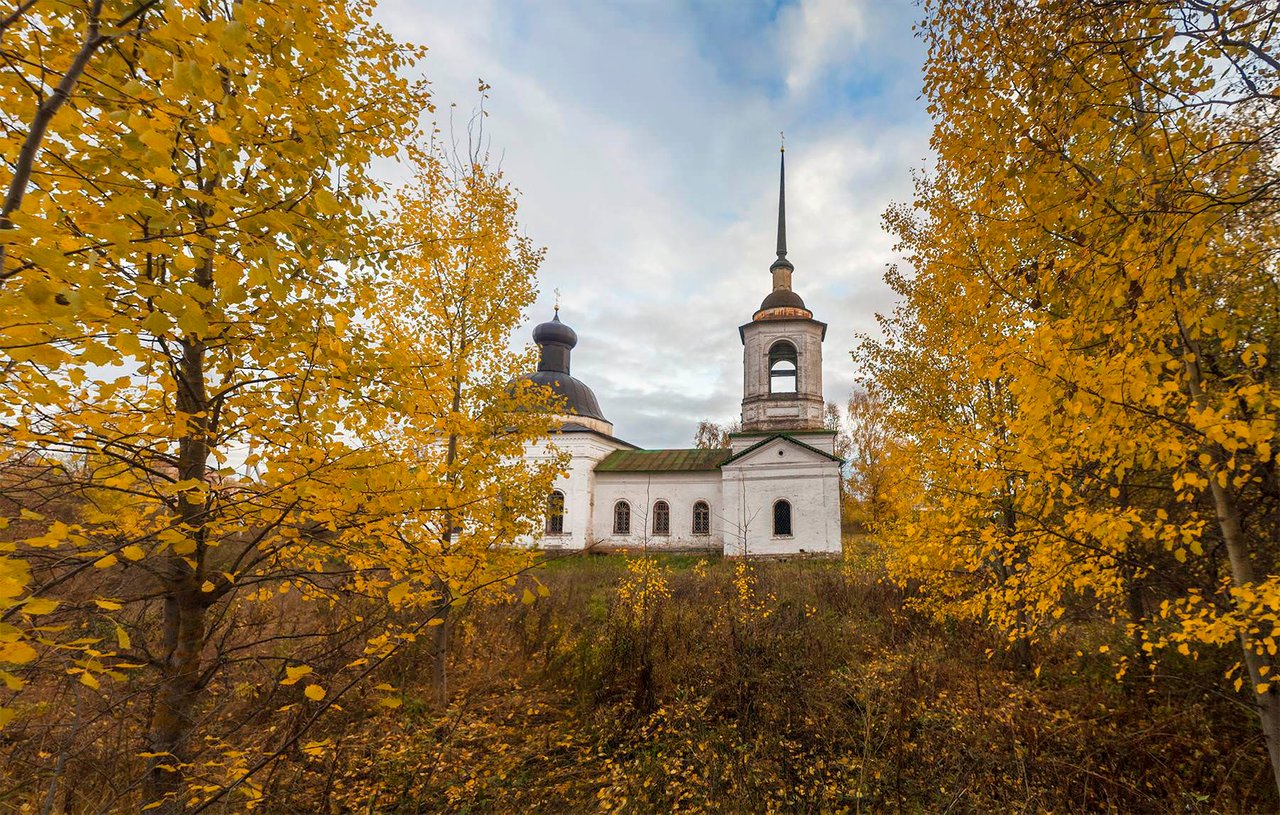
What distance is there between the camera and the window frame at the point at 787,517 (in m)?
19.1

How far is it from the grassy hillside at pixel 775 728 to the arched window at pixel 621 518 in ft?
41.2

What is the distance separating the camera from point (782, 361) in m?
21.0

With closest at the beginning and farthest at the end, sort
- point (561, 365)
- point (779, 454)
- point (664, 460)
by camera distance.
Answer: point (779, 454)
point (664, 460)
point (561, 365)

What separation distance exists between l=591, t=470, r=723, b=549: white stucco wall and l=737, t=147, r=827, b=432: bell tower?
3151 millimetres

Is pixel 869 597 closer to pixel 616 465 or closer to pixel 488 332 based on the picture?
pixel 488 332

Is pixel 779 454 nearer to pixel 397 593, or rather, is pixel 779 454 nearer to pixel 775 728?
pixel 775 728

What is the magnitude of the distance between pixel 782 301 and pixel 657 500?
9.69 metres

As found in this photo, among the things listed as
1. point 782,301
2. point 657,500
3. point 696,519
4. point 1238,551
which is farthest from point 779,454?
point 1238,551

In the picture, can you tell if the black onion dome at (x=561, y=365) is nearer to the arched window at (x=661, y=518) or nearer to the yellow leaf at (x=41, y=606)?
the arched window at (x=661, y=518)

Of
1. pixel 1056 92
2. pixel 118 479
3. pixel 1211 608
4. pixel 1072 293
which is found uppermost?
pixel 1056 92

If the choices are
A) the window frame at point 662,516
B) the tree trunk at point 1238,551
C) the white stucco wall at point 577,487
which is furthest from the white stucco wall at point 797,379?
the tree trunk at point 1238,551

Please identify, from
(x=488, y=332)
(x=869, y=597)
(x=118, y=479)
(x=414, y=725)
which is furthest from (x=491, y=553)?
(x=869, y=597)

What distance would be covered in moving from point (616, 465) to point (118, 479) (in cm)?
2042

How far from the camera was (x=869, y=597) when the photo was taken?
34.7 ft
